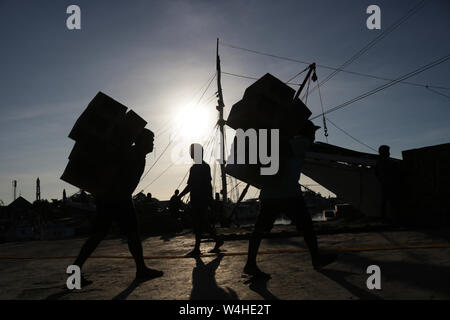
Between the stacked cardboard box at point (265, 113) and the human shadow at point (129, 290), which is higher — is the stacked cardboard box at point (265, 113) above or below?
above

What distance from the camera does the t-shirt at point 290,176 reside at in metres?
Result: 3.82

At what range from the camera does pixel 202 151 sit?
6297 mm

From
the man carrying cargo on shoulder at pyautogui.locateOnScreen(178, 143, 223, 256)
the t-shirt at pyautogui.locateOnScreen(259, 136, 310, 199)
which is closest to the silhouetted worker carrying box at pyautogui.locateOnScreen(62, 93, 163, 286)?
the t-shirt at pyautogui.locateOnScreen(259, 136, 310, 199)

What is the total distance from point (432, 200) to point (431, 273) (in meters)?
6.41

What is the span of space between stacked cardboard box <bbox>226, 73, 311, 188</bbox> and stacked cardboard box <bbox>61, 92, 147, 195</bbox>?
1.39 m

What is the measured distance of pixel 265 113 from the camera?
4078 mm

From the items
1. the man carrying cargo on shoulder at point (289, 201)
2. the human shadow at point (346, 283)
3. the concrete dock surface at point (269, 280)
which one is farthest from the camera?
the man carrying cargo on shoulder at point (289, 201)

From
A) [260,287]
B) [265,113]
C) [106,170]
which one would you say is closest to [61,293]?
[106,170]

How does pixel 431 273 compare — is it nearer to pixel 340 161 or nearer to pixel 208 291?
pixel 208 291

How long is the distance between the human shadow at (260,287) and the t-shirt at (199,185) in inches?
113

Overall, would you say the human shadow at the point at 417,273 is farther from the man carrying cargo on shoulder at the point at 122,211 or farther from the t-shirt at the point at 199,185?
the t-shirt at the point at 199,185

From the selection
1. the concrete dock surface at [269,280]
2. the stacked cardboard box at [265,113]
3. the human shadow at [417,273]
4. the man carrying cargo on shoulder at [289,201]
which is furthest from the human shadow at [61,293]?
the human shadow at [417,273]
